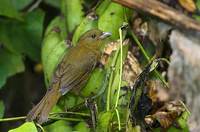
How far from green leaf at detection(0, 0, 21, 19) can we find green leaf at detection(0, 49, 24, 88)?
26cm

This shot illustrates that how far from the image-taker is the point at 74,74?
3.25 meters

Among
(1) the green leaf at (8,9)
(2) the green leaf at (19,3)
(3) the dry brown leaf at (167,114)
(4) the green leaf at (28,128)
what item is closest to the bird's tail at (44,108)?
(4) the green leaf at (28,128)

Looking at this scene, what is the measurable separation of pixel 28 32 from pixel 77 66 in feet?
2.66

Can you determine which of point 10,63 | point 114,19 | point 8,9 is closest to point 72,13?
point 114,19

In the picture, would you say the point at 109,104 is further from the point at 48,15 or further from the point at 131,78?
the point at 48,15

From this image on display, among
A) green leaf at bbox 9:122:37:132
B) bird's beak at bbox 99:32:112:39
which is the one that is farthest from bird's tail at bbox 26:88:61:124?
bird's beak at bbox 99:32:112:39

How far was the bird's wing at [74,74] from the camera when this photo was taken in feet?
10.3

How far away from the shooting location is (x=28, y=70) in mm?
4418

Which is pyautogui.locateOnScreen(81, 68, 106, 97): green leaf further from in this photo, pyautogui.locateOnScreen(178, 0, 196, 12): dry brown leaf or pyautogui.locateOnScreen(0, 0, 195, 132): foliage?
pyautogui.locateOnScreen(178, 0, 196, 12): dry brown leaf

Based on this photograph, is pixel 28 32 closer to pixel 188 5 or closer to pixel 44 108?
pixel 44 108

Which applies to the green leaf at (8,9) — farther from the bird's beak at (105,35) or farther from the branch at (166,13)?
the branch at (166,13)

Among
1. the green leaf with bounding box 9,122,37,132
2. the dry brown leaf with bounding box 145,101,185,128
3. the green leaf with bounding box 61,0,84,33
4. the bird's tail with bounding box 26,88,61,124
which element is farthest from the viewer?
the green leaf with bounding box 61,0,84,33

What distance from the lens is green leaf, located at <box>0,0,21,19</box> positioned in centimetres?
361

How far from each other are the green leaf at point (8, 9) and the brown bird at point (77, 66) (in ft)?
1.85
